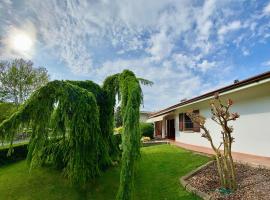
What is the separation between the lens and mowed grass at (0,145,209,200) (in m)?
9.45

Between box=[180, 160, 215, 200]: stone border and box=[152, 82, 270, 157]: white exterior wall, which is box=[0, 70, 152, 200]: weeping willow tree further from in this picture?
box=[152, 82, 270, 157]: white exterior wall

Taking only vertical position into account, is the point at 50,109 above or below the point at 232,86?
below

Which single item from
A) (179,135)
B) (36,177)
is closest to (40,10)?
(36,177)

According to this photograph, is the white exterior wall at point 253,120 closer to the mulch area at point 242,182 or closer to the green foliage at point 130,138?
the mulch area at point 242,182

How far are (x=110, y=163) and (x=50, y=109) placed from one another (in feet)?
15.9

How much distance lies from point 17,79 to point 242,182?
42890 millimetres

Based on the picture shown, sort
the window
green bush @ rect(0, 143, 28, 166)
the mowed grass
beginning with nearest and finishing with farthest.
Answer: the mowed grass
green bush @ rect(0, 143, 28, 166)
the window

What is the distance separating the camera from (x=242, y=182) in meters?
8.58

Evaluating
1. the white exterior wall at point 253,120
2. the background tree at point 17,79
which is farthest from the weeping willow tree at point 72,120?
the background tree at point 17,79

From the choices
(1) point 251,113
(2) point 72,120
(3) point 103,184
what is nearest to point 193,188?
(3) point 103,184

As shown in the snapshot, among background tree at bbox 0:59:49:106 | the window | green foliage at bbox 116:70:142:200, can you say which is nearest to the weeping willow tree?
green foliage at bbox 116:70:142:200

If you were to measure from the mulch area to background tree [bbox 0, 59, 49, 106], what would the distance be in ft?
124

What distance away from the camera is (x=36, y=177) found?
37.4 feet

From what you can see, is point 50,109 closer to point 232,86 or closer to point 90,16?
point 90,16
